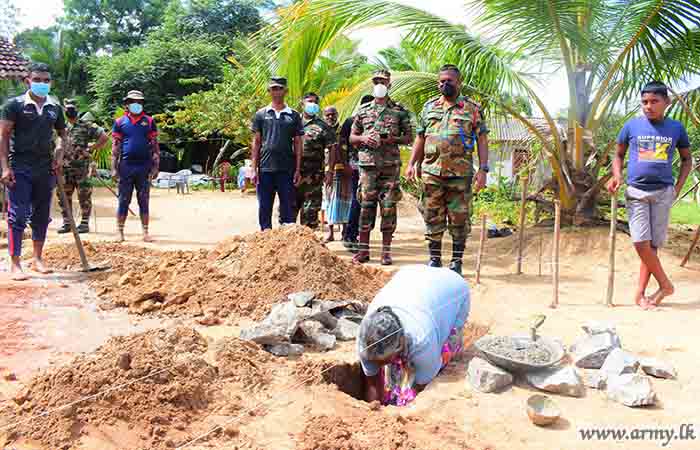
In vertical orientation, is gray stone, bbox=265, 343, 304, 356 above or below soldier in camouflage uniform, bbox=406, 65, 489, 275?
below

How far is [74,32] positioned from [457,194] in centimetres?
2891

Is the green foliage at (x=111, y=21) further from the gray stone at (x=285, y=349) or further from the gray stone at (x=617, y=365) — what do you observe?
the gray stone at (x=617, y=365)

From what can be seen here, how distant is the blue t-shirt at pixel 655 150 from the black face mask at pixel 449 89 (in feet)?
4.79

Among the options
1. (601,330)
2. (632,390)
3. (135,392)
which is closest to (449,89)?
(601,330)

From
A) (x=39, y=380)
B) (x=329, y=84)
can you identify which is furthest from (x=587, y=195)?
(x=329, y=84)

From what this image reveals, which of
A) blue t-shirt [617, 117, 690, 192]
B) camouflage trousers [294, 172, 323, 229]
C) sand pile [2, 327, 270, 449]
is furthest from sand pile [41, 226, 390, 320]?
blue t-shirt [617, 117, 690, 192]

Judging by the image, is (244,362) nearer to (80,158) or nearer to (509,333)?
(509,333)

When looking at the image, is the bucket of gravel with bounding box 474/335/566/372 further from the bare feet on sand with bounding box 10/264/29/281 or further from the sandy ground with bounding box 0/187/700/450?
the bare feet on sand with bounding box 10/264/29/281

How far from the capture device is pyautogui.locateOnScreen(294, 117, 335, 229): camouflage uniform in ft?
22.9

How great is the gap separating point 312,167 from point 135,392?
456 cm

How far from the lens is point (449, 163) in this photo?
17.0 ft

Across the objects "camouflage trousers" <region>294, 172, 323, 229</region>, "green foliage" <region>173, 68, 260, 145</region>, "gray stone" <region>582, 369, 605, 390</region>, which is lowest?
"gray stone" <region>582, 369, 605, 390</region>

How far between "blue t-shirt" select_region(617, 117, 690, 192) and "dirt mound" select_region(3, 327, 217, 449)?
3.44 metres

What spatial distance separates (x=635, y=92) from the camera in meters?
6.34
